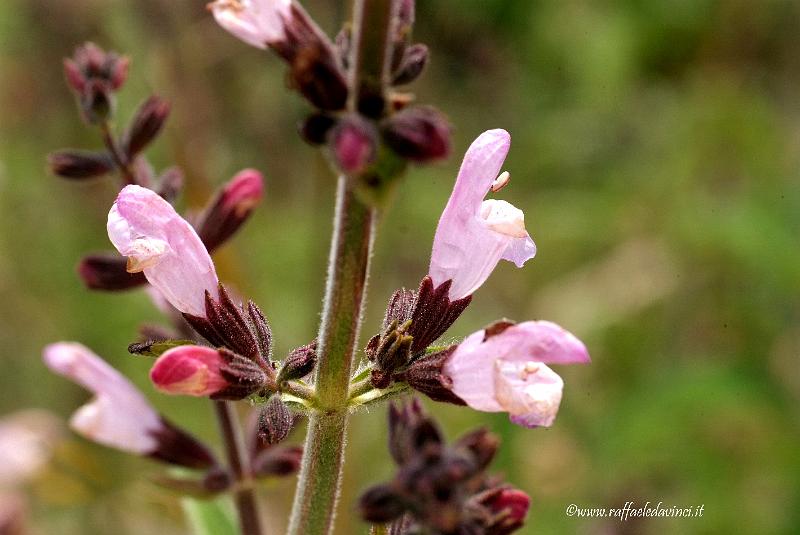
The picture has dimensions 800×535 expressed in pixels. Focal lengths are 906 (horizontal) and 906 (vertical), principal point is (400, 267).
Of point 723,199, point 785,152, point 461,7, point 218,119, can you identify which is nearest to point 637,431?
point 723,199

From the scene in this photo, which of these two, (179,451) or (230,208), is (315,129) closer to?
(230,208)

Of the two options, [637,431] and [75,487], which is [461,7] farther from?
[75,487]

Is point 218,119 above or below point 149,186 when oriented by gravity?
above

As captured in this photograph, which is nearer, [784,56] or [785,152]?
[785,152]

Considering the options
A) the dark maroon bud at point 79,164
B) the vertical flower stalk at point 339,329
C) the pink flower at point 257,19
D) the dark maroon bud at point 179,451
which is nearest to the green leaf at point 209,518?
the dark maroon bud at point 179,451

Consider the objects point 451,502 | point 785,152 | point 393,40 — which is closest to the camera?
point 451,502

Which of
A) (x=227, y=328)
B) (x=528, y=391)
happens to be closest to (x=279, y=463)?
(x=227, y=328)
